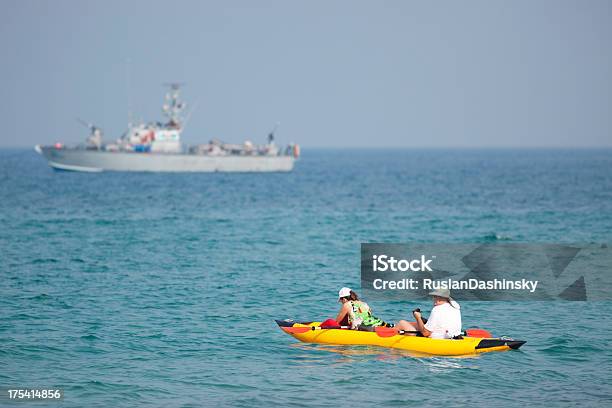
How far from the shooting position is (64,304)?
28.0 m

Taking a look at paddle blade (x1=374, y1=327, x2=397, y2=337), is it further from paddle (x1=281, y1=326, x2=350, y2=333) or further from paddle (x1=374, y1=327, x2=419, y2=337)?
paddle (x1=281, y1=326, x2=350, y2=333)

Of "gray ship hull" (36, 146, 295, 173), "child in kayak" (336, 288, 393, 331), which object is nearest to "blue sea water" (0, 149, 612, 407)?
"child in kayak" (336, 288, 393, 331)

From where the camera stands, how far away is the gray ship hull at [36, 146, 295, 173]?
11662cm

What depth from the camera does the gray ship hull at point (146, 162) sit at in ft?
383

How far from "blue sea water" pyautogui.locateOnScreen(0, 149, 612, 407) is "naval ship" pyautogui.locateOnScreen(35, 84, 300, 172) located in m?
54.3

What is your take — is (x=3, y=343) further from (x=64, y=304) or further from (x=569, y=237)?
(x=569, y=237)

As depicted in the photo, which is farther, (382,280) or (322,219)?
(322,219)

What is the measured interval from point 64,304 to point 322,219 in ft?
105

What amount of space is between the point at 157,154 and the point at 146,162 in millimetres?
1876

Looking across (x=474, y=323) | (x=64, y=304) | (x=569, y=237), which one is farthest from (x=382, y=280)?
(x=569, y=237)

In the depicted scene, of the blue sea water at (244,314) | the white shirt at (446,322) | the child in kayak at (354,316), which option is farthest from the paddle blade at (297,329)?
the white shirt at (446,322)

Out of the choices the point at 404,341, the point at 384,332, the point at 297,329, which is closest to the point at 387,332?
the point at 384,332

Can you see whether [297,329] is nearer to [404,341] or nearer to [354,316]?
[354,316]

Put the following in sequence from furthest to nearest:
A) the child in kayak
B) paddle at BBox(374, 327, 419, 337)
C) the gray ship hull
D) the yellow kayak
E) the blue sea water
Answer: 1. the gray ship hull
2. the child in kayak
3. paddle at BBox(374, 327, 419, 337)
4. the yellow kayak
5. the blue sea water
